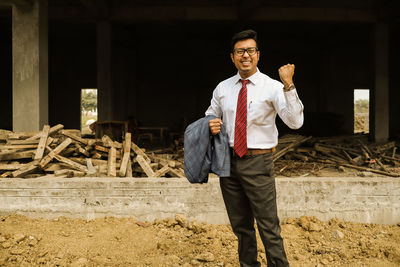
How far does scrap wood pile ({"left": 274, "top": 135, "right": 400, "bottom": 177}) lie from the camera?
768cm

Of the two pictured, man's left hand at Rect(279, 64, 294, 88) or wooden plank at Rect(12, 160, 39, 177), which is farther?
wooden plank at Rect(12, 160, 39, 177)

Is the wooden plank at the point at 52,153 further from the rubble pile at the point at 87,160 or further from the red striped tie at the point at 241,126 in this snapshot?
the red striped tie at the point at 241,126

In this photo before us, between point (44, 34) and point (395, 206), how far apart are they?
935 centimetres

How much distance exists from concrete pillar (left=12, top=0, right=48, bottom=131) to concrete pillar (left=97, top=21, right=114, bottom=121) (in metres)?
4.00

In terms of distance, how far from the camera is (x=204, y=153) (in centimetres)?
231

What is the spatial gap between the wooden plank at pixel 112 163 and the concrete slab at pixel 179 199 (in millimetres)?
1100

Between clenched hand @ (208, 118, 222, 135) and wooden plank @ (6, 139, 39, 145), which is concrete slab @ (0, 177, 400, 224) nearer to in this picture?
clenched hand @ (208, 118, 222, 135)

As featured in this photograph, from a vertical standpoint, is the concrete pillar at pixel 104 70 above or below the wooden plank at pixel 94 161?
above


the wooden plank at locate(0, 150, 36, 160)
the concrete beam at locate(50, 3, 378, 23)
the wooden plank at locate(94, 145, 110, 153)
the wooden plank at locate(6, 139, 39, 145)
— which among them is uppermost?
the concrete beam at locate(50, 3, 378, 23)

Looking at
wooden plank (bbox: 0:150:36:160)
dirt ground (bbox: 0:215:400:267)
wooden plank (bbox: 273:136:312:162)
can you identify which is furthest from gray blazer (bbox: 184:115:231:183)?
wooden plank (bbox: 273:136:312:162)

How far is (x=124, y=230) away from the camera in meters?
3.71

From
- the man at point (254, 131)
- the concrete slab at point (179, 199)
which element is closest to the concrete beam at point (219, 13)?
the concrete slab at point (179, 199)

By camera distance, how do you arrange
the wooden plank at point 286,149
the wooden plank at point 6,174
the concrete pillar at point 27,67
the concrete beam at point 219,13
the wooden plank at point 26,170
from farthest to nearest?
the concrete beam at point 219,13 → the concrete pillar at point 27,67 → the wooden plank at point 286,149 → the wooden plank at point 6,174 → the wooden plank at point 26,170

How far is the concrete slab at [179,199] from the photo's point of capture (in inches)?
155
